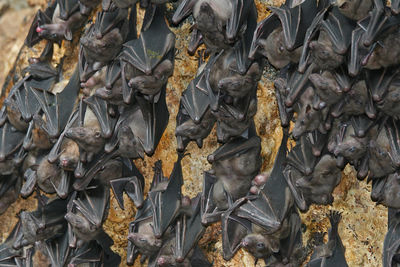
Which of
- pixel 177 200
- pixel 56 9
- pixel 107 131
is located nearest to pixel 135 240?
pixel 177 200

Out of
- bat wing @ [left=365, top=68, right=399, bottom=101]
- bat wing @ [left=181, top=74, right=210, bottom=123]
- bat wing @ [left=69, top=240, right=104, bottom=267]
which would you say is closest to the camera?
bat wing @ [left=365, top=68, right=399, bottom=101]

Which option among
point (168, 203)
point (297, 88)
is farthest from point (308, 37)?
point (168, 203)

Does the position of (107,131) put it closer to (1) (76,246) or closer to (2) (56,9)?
(1) (76,246)

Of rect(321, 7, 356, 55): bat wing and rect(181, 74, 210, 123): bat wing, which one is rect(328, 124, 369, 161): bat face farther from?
rect(181, 74, 210, 123): bat wing

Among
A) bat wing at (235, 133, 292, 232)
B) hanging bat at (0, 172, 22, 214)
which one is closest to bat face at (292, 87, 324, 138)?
bat wing at (235, 133, 292, 232)

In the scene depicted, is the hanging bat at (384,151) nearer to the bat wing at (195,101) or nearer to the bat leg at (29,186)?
the bat wing at (195,101)
